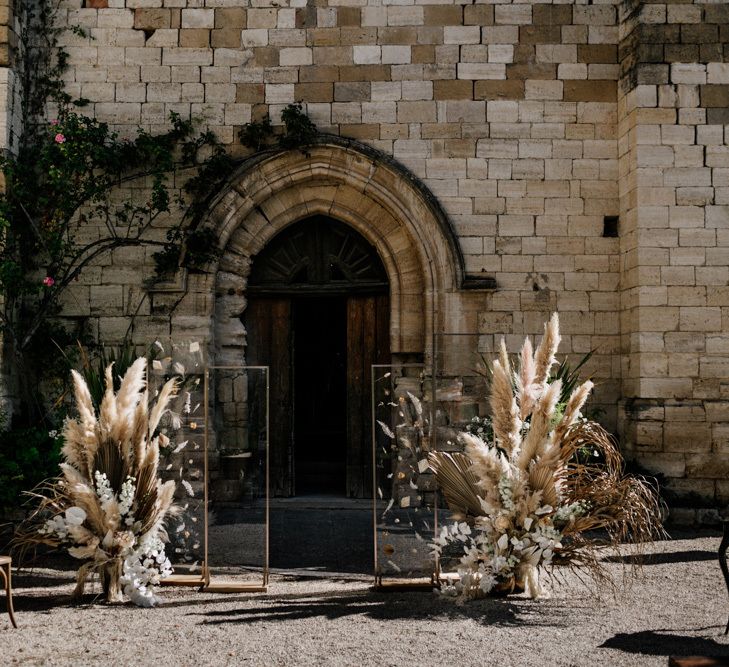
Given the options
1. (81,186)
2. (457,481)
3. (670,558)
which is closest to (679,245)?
(670,558)

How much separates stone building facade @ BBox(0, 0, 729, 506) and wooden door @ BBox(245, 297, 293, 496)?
24 cm

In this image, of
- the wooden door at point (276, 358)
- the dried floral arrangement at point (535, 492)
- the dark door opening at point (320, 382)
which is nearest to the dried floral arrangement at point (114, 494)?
the dried floral arrangement at point (535, 492)

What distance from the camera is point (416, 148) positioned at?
7.68 meters

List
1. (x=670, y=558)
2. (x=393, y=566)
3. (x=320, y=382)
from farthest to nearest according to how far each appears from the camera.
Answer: (x=320, y=382) < (x=670, y=558) < (x=393, y=566)

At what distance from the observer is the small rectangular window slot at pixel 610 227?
7.70 meters

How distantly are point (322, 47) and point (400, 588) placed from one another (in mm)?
5142

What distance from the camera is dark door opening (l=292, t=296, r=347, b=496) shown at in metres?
9.90

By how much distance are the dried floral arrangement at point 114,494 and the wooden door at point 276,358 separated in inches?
125

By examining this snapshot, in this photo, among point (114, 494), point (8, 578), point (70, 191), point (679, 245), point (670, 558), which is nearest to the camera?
point (8, 578)

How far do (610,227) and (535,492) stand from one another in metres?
4.04

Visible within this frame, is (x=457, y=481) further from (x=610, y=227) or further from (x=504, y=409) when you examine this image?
(x=610, y=227)

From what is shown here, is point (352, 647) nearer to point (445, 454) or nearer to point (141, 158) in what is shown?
point (445, 454)

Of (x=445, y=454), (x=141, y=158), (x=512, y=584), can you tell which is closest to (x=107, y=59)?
(x=141, y=158)

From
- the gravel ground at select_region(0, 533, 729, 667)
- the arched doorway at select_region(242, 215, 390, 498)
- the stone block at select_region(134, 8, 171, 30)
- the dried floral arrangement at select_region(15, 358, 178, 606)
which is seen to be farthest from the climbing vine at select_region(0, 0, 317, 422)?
the gravel ground at select_region(0, 533, 729, 667)
